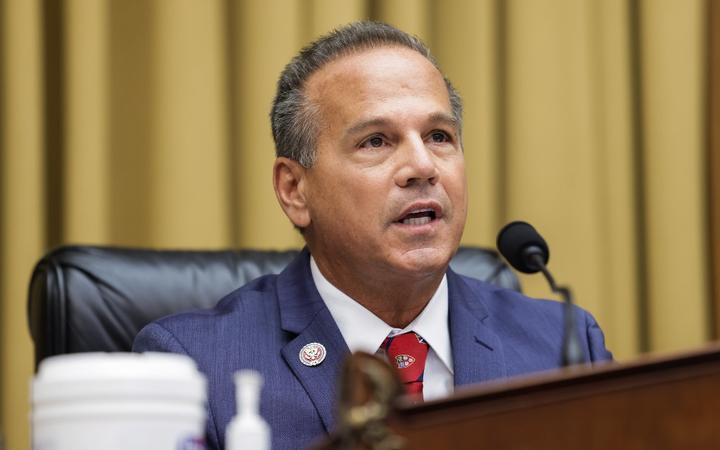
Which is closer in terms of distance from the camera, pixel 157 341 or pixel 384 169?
pixel 157 341

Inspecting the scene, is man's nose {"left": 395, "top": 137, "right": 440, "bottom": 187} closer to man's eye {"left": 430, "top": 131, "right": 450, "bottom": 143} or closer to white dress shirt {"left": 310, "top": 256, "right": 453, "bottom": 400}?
man's eye {"left": 430, "top": 131, "right": 450, "bottom": 143}

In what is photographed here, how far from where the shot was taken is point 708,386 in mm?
1004

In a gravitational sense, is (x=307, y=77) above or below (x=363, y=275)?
above

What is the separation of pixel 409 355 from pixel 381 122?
0.47m

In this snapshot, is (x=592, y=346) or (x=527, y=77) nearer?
(x=592, y=346)

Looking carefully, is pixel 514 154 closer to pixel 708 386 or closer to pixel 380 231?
pixel 380 231

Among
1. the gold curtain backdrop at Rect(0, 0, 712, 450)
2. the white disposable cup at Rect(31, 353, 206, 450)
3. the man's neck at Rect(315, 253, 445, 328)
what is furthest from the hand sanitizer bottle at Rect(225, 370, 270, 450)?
the gold curtain backdrop at Rect(0, 0, 712, 450)

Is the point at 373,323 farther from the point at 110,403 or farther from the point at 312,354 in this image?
the point at 110,403

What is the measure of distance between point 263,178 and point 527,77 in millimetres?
899

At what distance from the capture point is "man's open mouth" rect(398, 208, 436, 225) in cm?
210

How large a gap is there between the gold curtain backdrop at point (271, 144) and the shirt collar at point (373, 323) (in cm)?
78

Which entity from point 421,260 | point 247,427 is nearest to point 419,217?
point 421,260

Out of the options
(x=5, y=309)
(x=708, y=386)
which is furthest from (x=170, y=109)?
(x=708, y=386)

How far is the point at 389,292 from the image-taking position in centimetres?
220
